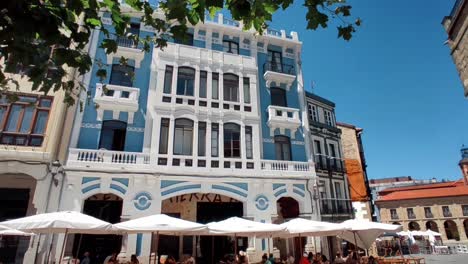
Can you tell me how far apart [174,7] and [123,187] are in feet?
38.4

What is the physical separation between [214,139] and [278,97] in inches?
226

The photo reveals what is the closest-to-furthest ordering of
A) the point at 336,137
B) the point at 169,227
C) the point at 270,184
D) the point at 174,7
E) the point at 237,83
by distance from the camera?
1. the point at 174,7
2. the point at 169,227
3. the point at 270,184
4. the point at 237,83
5. the point at 336,137

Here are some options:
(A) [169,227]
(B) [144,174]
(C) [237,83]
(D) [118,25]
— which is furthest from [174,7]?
(C) [237,83]

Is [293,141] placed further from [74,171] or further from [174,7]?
[174,7]

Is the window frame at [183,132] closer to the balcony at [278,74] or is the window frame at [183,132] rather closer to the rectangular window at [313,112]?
the balcony at [278,74]

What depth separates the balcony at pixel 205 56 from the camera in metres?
17.2

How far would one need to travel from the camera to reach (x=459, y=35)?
13.7 meters

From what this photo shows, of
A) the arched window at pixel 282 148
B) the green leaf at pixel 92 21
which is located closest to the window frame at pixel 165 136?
the arched window at pixel 282 148

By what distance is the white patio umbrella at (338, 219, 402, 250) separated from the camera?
11.9 m

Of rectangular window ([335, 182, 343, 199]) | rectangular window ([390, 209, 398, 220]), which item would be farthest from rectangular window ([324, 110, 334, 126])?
rectangular window ([390, 209, 398, 220])

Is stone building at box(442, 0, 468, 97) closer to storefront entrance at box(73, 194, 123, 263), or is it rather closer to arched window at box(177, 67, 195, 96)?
arched window at box(177, 67, 195, 96)

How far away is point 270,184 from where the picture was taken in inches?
633

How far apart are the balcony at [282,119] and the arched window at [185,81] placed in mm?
4983

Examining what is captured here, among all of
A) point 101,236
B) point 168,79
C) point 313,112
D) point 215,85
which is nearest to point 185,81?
point 168,79
